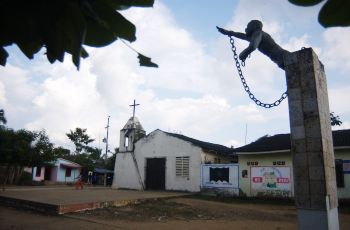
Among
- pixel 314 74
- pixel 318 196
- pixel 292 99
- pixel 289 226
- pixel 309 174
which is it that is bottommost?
pixel 289 226

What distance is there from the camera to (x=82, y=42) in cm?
107

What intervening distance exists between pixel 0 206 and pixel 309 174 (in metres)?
10.9

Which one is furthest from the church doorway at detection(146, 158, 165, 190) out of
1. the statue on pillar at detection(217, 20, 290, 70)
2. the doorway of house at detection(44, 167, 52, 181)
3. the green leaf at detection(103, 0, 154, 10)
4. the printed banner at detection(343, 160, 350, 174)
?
the green leaf at detection(103, 0, 154, 10)

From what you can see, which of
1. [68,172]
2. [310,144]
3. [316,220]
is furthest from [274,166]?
[68,172]

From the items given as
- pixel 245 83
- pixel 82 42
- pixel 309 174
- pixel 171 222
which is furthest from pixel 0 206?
pixel 82 42

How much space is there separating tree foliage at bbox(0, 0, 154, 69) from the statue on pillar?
6.73m

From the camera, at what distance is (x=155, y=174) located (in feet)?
70.5

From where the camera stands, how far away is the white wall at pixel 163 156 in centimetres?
1969

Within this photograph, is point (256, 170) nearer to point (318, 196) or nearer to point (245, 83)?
point (245, 83)

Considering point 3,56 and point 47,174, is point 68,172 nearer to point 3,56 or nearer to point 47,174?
point 47,174

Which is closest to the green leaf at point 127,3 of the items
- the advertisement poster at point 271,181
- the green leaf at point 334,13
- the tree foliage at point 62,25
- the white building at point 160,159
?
the tree foliage at point 62,25

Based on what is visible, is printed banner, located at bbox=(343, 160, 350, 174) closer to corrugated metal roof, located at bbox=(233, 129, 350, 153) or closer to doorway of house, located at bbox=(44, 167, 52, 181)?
corrugated metal roof, located at bbox=(233, 129, 350, 153)

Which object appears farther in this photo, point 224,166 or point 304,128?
point 224,166

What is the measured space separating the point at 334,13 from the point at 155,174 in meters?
21.0
